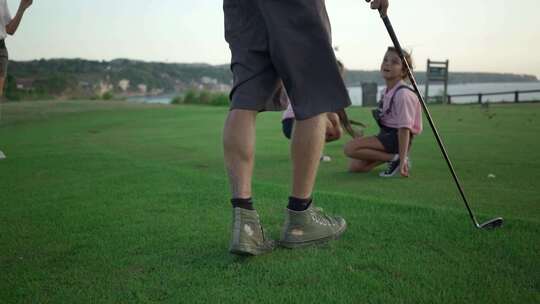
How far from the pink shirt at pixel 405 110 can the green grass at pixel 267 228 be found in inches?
16.2

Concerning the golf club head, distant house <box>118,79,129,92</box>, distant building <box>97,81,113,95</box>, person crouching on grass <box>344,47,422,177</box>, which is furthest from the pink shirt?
distant house <box>118,79,129,92</box>

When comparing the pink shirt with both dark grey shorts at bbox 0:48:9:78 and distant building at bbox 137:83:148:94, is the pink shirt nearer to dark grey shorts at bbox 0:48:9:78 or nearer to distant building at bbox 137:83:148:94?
dark grey shorts at bbox 0:48:9:78

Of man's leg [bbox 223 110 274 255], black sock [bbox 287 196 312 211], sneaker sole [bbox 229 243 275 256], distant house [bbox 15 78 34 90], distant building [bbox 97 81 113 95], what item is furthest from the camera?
distant building [bbox 97 81 113 95]

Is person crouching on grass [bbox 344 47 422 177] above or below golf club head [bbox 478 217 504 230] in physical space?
above

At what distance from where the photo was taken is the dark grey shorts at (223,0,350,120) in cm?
210

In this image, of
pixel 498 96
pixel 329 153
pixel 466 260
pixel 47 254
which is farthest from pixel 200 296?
pixel 498 96

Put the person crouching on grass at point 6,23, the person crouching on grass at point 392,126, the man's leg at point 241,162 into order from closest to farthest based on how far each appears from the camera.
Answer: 1. the man's leg at point 241,162
2. the person crouching on grass at point 392,126
3. the person crouching on grass at point 6,23

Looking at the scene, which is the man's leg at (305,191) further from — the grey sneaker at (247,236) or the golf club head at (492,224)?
the golf club head at (492,224)

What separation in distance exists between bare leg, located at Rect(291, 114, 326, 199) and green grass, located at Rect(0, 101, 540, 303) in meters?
0.29

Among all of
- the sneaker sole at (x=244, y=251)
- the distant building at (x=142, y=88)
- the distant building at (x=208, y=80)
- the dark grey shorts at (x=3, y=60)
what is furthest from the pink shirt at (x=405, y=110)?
the distant building at (x=208, y=80)

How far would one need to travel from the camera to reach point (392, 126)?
4488mm

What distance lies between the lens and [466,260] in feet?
6.53

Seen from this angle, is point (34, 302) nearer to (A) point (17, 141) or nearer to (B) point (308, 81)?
(B) point (308, 81)

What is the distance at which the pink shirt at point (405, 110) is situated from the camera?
431 centimetres
